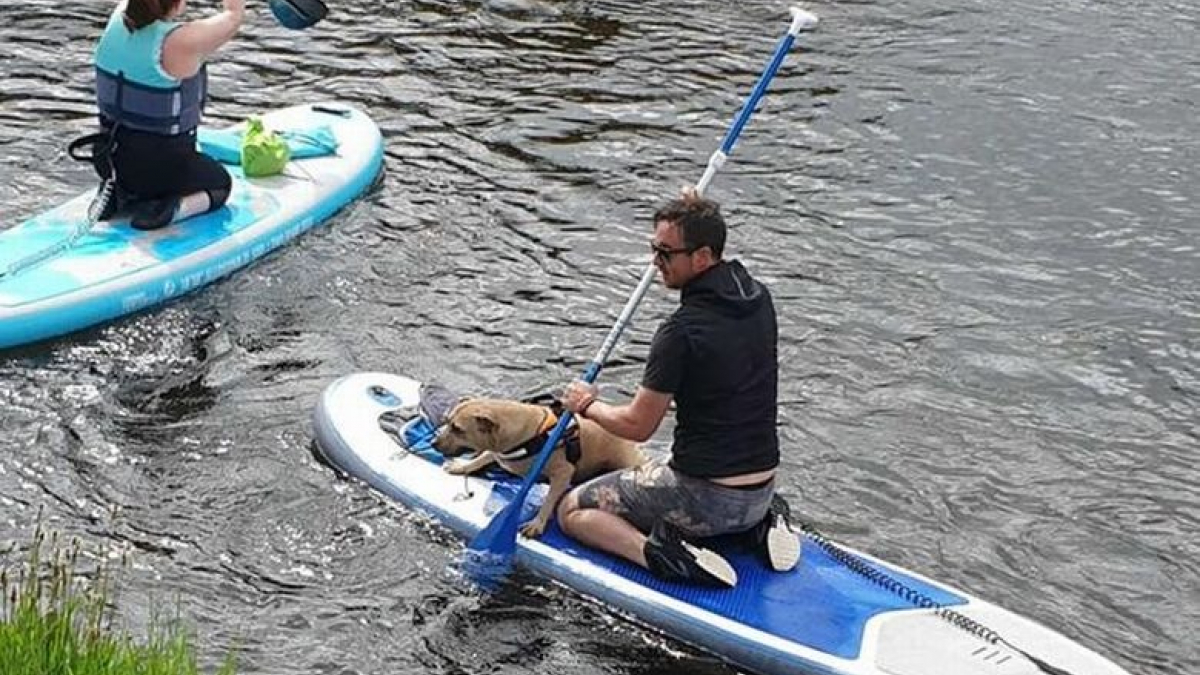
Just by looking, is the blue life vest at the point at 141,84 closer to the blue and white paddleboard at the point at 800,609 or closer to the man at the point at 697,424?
the blue and white paddleboard at the point at 800,609

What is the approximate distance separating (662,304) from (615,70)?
4.23m

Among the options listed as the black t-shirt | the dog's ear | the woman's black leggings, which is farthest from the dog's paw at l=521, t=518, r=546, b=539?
the woman's black leggings

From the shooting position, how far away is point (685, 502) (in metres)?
6.63

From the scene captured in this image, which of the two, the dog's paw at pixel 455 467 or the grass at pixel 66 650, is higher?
the grass at pixel 66 650

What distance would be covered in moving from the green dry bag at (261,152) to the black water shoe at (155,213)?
2.81 ft

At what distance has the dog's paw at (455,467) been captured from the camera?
7.27 meters

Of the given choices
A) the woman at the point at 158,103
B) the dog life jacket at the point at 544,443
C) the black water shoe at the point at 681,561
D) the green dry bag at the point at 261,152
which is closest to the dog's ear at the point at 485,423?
the dog life jacket at the point at 544,443

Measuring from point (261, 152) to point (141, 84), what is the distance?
1.26 m

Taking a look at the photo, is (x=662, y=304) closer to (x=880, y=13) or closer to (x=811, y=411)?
(x=811, y=411)

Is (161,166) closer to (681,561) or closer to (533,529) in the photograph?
(533,529)

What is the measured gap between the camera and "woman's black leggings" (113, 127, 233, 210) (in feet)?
30.0

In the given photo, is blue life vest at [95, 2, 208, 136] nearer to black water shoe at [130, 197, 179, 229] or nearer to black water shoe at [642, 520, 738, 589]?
black water shoe at [130, 197, 179, 229]

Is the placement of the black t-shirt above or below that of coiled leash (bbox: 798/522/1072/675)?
above

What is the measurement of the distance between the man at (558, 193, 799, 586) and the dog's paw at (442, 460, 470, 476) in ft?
1.78
